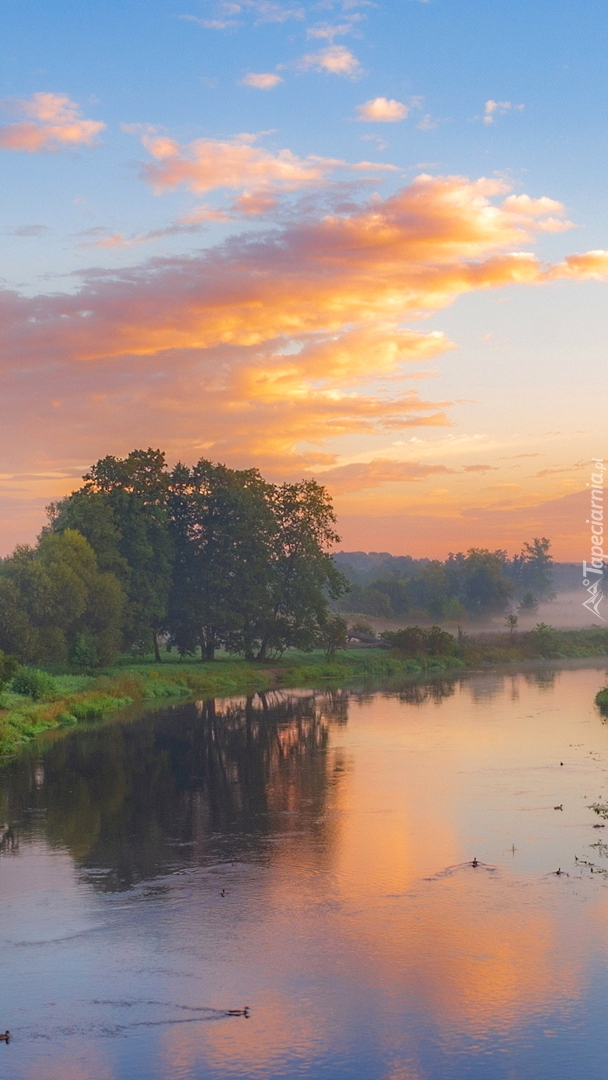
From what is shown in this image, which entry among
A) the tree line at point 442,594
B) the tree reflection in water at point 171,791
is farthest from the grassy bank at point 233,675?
the tree line at point 442,594

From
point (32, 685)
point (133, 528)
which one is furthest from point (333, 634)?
point (32, 685)

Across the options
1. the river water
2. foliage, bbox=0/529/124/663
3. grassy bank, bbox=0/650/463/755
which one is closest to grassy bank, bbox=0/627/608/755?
grassy bank, bbox=0/650/463/755

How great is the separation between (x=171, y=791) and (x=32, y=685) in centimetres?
2322

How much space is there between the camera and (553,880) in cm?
2242

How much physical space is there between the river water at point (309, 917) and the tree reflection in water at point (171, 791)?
0.46 ft

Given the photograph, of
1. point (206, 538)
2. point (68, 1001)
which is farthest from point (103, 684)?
point (68, 1001)

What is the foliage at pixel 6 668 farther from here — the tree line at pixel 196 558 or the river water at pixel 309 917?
the tree line at pixel 196 558

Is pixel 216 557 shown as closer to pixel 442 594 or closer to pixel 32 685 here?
pixel 32 685

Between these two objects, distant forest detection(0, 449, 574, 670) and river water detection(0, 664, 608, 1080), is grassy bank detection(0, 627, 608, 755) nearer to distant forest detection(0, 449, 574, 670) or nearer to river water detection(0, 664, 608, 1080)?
distant forest detection(0, 449, 574, 670)

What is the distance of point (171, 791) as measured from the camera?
34.7m

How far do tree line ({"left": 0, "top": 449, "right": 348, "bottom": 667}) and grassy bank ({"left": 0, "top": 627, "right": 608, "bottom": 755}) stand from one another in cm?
294

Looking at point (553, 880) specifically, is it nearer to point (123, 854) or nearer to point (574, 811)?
point (574, 811)

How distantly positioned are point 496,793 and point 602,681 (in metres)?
43.1

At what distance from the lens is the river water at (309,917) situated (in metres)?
14.5
